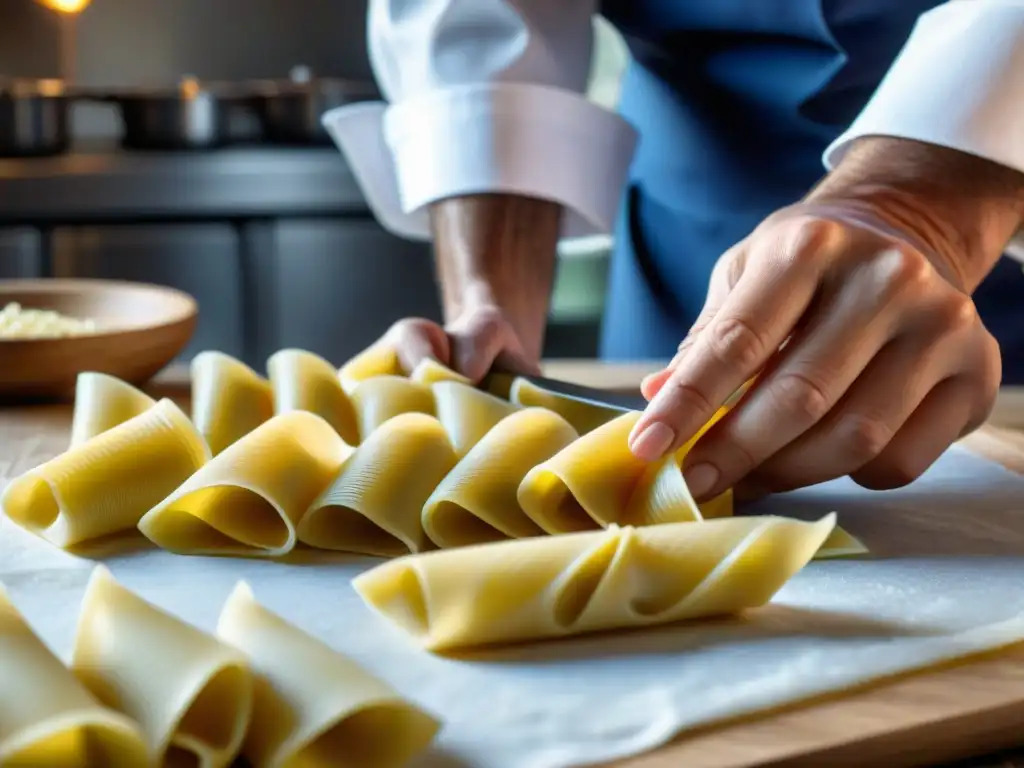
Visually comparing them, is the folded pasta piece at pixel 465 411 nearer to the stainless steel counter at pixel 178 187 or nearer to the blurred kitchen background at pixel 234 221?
the blurred kitchen background at pixel 234 221

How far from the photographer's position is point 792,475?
98 centimetres

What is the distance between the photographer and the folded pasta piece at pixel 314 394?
115cm

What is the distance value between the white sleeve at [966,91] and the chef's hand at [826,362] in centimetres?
10

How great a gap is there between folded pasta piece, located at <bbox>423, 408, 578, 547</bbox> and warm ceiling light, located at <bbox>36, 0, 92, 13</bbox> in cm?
297

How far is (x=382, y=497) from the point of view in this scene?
2.98 ft

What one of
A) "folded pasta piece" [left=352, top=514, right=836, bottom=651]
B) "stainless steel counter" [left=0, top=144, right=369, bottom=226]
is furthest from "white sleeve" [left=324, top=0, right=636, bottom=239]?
"stainless steel counter" [left=0, top=144, right=369, bottom=226]

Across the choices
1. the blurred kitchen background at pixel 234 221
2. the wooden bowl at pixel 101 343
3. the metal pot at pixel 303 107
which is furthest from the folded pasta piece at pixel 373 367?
the metal pot at pixel 303 107

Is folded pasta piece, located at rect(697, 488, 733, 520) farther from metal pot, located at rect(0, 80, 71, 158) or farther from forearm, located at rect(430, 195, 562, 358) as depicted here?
metal pot, located at rect(0, 80, 71, 158)

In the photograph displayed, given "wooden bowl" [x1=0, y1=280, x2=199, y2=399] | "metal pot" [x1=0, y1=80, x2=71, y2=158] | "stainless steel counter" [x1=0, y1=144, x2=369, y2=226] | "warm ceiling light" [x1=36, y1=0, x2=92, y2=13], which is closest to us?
"wooden bowl" [x1=0, y1=280, x2=199, y2=399]

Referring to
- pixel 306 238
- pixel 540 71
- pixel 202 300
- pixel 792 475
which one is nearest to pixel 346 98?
pixel 306 238

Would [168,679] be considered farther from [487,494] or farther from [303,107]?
[303,107]

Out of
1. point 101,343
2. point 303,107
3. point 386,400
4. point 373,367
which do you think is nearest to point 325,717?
point 386,400

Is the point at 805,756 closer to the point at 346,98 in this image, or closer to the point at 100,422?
the point at 100,422

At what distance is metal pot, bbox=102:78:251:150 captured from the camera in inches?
115
